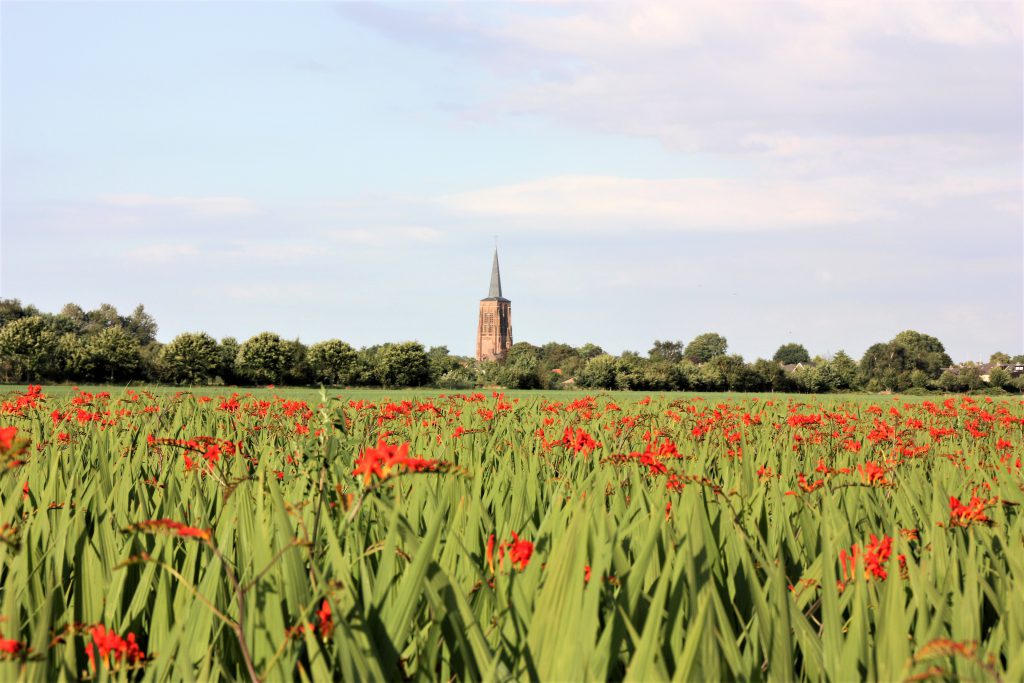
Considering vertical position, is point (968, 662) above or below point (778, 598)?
below

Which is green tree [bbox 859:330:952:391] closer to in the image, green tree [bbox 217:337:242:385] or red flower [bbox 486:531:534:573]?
green tree [bbox 217:337:242:385]

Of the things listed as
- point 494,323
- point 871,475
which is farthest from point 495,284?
point 871,475

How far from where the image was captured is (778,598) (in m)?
2.04

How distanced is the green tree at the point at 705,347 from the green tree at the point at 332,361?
106960mm

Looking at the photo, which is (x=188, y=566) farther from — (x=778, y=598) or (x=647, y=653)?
(x=778, y=598)

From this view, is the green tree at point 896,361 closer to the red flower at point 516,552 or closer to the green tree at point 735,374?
the green tree at point 735,374

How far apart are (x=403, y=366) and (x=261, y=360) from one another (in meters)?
14.7

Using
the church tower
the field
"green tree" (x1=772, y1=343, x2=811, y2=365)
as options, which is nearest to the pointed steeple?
the church tower

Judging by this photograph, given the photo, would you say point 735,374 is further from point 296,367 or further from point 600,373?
point 296,367

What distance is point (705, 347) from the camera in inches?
7170

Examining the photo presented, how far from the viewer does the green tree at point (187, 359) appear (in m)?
79.5

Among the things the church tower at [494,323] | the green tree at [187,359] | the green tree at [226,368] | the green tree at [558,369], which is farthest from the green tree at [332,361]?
the church tower at [494,323]

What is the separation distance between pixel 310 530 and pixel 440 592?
0.85m

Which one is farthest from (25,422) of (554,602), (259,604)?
(554,602)
